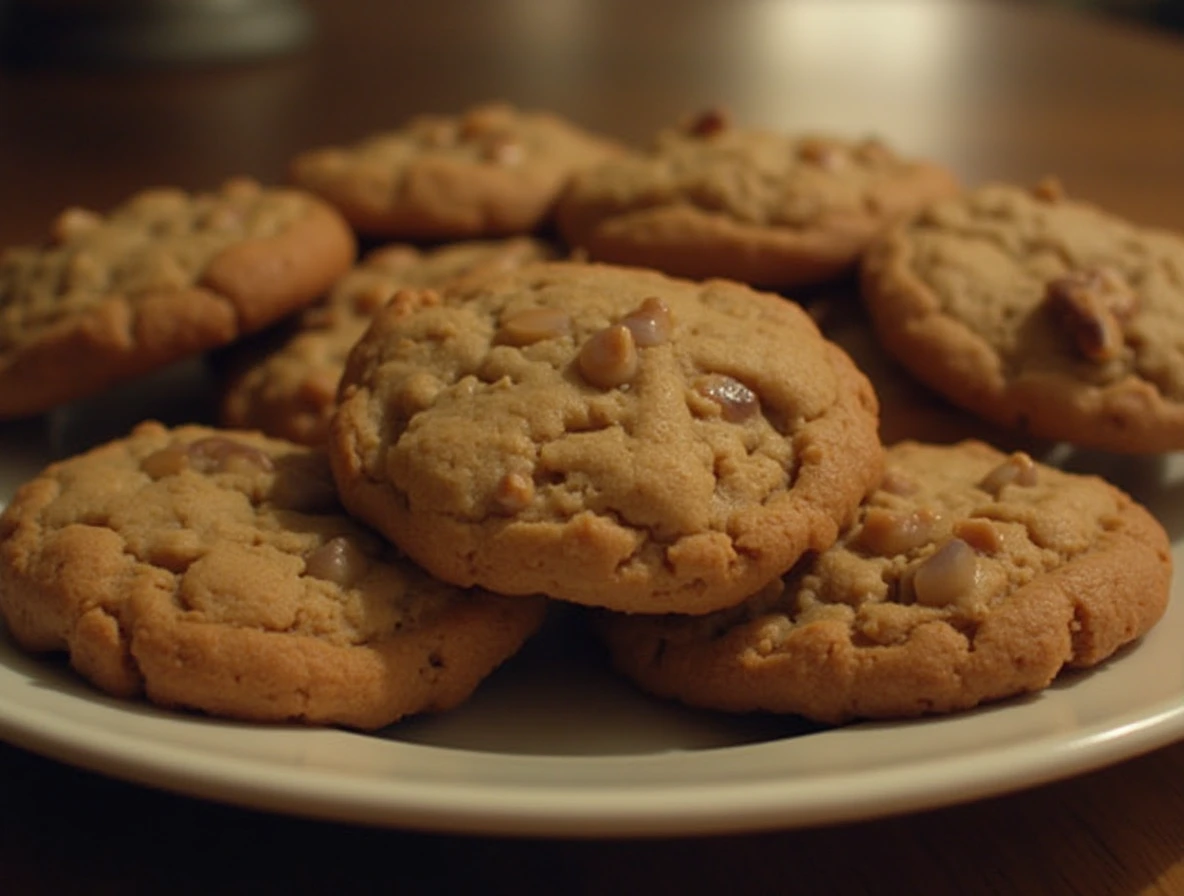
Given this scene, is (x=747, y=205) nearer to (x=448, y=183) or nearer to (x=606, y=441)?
(x=448, y=183)

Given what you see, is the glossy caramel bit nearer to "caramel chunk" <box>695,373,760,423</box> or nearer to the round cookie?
"caramel chunk" <box>695,373,760,423</box>

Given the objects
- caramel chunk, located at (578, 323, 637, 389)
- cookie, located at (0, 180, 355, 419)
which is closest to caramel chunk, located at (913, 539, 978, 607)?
caramel chunk, located at (578, 323, 637, 389)

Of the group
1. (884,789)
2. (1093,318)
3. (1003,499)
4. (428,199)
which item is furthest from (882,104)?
(884,789)

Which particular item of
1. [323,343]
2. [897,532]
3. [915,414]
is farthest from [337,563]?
[915,414]

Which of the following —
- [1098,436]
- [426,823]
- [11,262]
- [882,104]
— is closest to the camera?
[426,823]

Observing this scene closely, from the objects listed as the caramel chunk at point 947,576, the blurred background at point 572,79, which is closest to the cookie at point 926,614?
the caramel chunk at point 947,576

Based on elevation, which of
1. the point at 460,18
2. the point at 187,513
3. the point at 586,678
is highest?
the point at 187,513

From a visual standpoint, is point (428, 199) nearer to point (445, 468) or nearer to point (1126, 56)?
point (445, 468)
